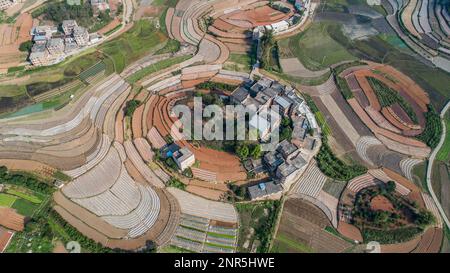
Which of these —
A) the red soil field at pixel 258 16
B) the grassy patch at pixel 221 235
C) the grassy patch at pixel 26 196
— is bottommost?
the grassy patch at pixel 221 235

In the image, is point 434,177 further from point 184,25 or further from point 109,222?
point 184,25

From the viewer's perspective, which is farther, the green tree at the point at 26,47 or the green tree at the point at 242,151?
the green tree at the point at 26,47

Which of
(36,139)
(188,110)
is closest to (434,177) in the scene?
(188,110)

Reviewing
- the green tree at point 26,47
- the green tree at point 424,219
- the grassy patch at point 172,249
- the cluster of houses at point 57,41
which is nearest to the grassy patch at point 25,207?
the grassy patch at point 172,249

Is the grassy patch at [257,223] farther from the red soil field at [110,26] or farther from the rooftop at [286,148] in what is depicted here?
the red soil field at [110,26]

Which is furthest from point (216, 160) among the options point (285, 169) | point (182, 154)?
point (285, 169)

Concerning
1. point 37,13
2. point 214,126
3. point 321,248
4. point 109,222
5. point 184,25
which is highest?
point 37,13
